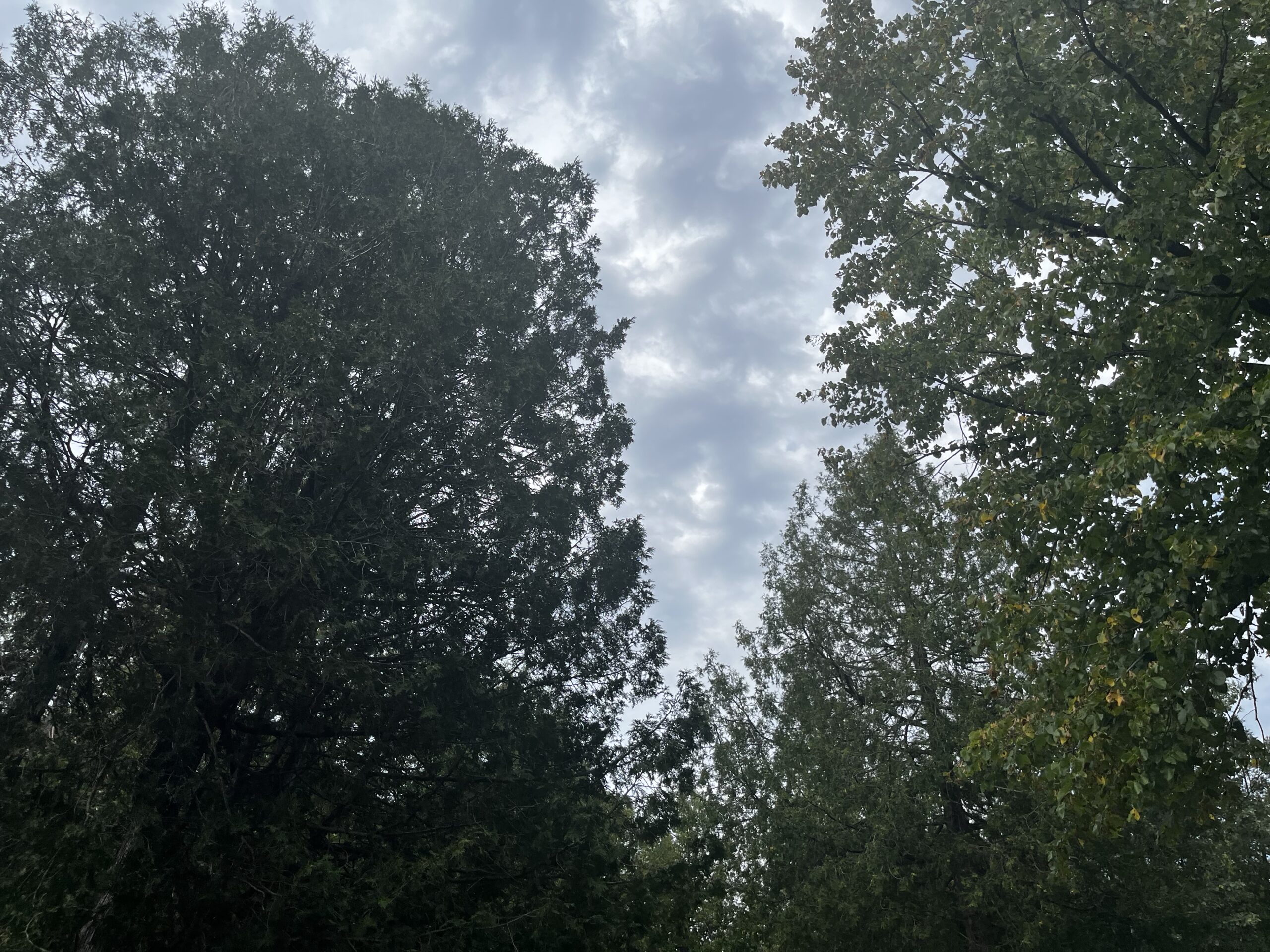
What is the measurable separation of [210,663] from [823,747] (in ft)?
41.4

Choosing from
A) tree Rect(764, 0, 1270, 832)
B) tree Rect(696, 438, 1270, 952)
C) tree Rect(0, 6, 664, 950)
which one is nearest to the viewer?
tree Rect(764, 0, 1270, 832)

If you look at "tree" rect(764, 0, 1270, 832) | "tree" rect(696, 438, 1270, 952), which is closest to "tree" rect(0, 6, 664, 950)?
"tree" rect(696, 438, 1270, 952)

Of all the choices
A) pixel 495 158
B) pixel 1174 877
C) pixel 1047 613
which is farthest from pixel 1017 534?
pixel 495 158

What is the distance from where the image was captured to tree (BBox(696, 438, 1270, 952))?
17.2 m

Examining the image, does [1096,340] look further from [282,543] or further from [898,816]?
[898,816]

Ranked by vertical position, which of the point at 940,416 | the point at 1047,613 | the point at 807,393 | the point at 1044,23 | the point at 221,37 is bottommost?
the point at 1047,613

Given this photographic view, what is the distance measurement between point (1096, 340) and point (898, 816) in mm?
11118

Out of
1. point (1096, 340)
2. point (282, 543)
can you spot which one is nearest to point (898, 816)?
point (1096, 340)

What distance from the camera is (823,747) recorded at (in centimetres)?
1898

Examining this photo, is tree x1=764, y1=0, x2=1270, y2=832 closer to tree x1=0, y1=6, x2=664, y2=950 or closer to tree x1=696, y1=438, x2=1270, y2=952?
tree x1=696, y1=438, x2=1270, y2=952

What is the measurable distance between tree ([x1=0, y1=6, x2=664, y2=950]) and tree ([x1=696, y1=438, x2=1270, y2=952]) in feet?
12.6

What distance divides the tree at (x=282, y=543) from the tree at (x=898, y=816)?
386cm

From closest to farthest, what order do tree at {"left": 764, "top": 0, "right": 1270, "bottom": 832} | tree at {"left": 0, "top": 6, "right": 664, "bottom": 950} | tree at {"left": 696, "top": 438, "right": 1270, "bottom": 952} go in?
tree at {"left": 764, "top": 0, "right": 1270, "bottom": 832} < tree at {"left": 0, "top": 6, "right": 664, "bottom": 950} < tree at {"left": 696, "top": 438, "right": 1270, "bottom": 952}

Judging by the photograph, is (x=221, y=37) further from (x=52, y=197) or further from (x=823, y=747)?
(x=823, y=747)
